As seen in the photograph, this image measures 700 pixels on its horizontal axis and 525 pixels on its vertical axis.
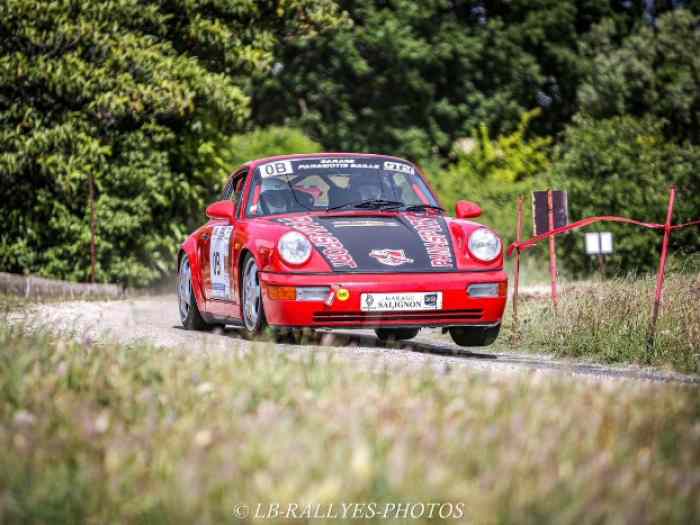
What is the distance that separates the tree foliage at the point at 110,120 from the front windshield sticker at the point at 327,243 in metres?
11.0

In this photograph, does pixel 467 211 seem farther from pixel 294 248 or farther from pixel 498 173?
pixel 498 173

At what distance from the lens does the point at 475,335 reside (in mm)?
10641

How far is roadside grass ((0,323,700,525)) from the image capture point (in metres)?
3.77

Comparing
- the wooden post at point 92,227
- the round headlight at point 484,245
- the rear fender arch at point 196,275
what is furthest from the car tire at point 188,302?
the wooden post at point 92,227

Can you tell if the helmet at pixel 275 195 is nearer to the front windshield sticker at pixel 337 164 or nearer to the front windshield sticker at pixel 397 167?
the front windshield sticker at pixel 337 164

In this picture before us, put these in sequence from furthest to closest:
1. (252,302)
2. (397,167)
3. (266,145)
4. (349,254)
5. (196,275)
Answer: (266,145) → (196,275) → (397,167) → (252,302) → (349,254)

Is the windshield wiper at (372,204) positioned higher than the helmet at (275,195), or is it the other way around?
the helmet at (275,195)

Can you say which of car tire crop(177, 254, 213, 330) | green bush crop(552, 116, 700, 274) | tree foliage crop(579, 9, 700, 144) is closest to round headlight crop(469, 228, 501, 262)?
car tire crop(177, 254, 213, 330)

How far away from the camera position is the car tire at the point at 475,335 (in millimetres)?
10430

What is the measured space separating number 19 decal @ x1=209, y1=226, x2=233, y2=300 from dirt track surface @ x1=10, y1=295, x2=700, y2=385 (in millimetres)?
398

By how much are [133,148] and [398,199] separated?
1120 cm

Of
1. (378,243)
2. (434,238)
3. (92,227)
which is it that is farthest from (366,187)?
(92,227)

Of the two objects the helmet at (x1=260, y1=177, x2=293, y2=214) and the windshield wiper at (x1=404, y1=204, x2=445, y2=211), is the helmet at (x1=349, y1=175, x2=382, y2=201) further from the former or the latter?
the helmet at (x1=260, y1=177, x2=293, y2=214)

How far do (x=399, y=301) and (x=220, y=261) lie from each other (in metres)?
2.15
